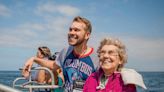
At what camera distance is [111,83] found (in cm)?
340

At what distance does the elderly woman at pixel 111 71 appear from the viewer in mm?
3369

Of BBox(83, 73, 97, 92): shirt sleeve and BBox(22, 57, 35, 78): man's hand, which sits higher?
BBox(22, 57, 35, 78): man's hand

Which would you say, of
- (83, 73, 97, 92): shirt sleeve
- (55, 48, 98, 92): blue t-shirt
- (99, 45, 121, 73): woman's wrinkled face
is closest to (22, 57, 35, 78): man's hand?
(55, 48, 98, 92): blue t-shirt

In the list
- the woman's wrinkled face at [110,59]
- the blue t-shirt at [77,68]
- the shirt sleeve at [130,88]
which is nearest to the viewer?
the shirt sleeve at [130,88]

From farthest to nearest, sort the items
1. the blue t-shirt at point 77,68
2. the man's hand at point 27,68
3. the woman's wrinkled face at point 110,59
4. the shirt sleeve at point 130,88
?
the blue t-shirt at point 77,68 → the man's hand at point 27,68 → the woman's wrinkled face at point 110,59 → the shirt sleeve at point 130,88

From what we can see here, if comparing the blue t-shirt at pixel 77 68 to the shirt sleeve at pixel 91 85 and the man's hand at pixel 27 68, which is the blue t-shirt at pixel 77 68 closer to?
the man's hand at pixel 27 68

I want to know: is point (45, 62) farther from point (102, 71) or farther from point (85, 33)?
point (102, 71)

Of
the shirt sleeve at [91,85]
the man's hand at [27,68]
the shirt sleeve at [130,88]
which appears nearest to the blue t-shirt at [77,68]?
the man's hand at [27,68]

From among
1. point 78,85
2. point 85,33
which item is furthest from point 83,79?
point 85,33

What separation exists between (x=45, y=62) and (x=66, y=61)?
398mm

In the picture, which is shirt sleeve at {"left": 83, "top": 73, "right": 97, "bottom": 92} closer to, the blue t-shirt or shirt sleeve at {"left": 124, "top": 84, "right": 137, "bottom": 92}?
shirt sleeve at {"left": 124, "top": 84, "right": 137, "bottom": 92}

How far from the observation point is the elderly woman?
3.37 meters

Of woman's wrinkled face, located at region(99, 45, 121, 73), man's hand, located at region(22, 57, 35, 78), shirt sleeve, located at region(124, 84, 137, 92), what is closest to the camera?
shirt sleeve, located at region(124, 84, 137, 92)

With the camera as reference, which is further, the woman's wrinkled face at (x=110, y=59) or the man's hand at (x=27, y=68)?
the man's hand at (x=27, y=68)
